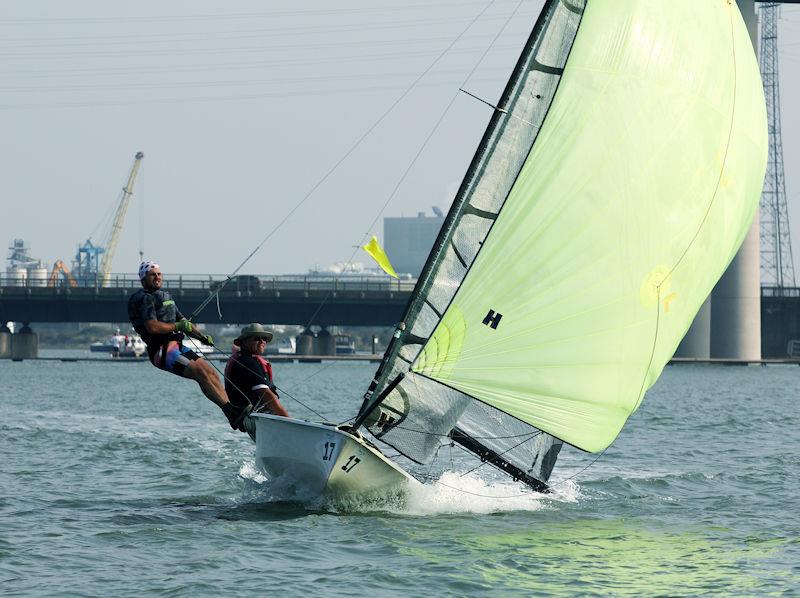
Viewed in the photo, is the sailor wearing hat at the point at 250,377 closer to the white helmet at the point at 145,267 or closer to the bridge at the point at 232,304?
the white helmet at the point at 145,267

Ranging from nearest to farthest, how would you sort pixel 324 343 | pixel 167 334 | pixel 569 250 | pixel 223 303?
pixel 569 250
pixel 167 334
pixel 223 303
pixel 324 343

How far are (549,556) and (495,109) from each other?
579 centimetres

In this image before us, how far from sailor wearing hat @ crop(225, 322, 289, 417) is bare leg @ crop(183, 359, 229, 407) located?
30cm

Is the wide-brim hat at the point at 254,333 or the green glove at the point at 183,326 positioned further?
the wide-brim hat at the point at 254,333

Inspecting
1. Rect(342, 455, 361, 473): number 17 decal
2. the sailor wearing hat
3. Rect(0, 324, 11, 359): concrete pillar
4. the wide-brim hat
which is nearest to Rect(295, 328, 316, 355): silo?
Rect(0, 324, 11, 359): concrete pillar

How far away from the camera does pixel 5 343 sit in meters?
112

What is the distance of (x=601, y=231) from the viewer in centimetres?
1741

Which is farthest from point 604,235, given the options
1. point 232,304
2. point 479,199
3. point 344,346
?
point 344,346

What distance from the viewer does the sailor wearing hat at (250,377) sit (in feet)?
60.7

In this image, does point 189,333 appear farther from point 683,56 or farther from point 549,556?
point 683,56

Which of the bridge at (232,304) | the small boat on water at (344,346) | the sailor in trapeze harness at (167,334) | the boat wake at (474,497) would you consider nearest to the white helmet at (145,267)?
the sailor in trapeze harness at (167,334)

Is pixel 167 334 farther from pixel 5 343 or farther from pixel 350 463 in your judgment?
pixel 5 343

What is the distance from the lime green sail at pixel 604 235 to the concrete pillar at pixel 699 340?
2901 inches

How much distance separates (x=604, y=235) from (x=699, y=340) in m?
77.4
